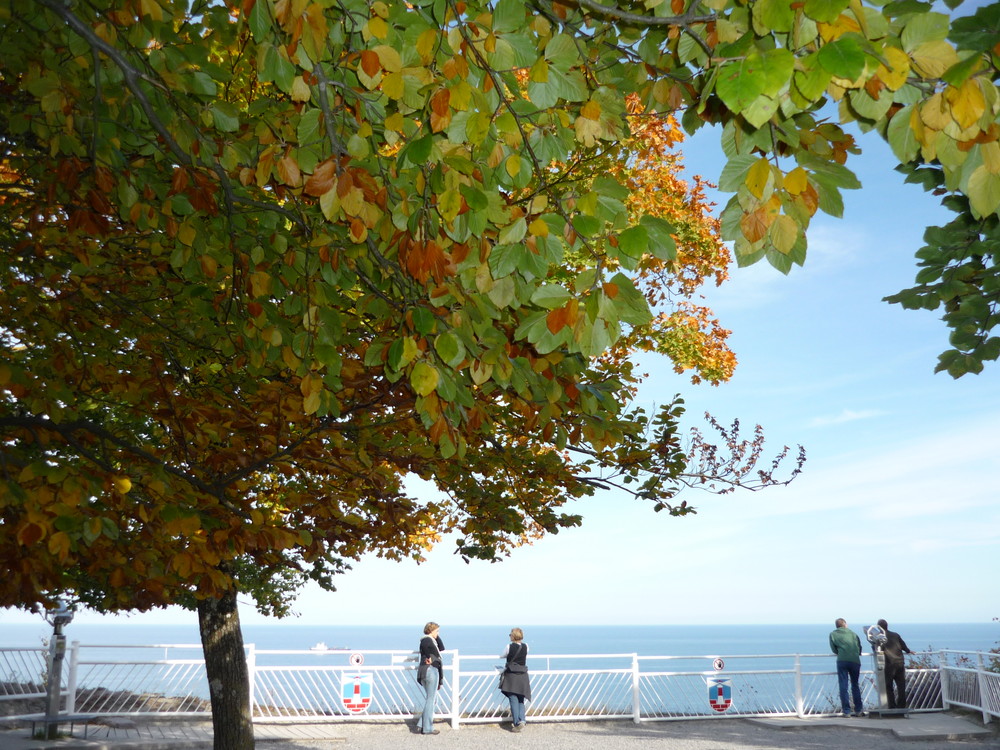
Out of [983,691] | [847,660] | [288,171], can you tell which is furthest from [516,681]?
[288,171]

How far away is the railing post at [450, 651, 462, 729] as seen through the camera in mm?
14195

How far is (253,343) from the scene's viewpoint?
16.1ft

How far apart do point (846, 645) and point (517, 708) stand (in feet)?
20.0

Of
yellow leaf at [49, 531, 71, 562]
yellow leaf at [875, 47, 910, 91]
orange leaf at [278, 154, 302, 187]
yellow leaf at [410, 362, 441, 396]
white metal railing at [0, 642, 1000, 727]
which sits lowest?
white metal railing at [0, 642, 1000, 727]

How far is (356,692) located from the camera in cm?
1406

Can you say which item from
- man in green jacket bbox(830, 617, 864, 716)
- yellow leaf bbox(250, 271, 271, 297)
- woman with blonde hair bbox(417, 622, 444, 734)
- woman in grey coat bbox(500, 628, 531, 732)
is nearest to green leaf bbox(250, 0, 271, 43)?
yellow leaf bbox(250, 271, 271, 297)

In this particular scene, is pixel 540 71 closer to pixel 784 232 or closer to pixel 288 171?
pixel 784 232

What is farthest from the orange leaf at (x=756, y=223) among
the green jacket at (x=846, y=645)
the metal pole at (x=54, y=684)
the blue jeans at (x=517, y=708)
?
the green jacket at (x=846, y=645)

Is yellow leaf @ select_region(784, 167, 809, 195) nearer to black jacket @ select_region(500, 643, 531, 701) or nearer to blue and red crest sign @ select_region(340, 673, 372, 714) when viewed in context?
black jacket @ select_region(500, 643, 531, 701)

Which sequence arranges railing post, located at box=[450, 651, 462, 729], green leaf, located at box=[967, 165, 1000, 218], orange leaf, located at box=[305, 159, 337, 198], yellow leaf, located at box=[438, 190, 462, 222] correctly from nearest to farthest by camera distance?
green leaf, located at box=[967, 165, 1000, 218]
yellow leaf, located at box=[438, 190, 462, 222]
orange leaf, located at box=[305, 159, 337, 198]
railing post, located at box=[450, 651, 462, 729]

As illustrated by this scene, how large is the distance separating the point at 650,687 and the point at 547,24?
1500 cm

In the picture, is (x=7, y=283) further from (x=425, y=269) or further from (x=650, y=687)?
(x=650, y=687)

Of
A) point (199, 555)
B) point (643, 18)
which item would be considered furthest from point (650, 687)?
point (643, 18)

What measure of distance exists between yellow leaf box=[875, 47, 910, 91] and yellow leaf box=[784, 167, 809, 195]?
267 millimetres
